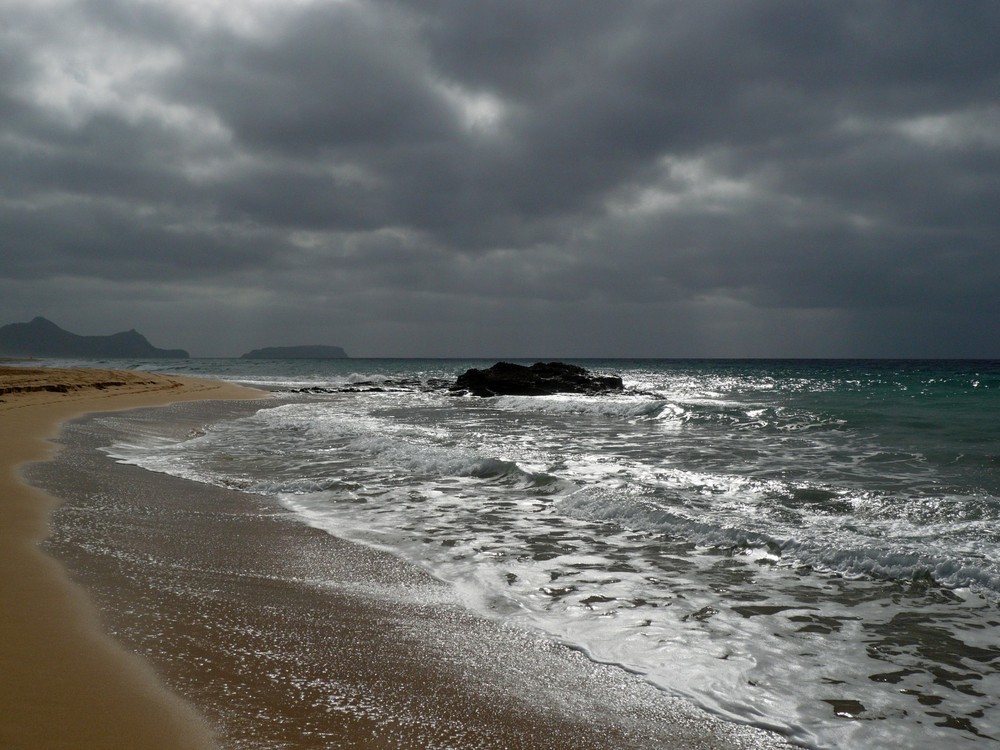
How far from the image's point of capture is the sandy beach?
2715 mm

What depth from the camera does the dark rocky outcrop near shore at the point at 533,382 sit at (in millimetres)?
35469

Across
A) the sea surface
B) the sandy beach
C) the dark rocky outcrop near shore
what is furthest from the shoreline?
the dark rocky outcrop near shore

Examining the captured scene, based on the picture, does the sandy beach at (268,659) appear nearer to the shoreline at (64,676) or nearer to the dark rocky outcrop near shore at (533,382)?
the shoreline at (64,676)

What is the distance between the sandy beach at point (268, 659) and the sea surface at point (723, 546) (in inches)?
16.3

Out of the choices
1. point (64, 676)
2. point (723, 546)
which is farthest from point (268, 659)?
point (723, 546)

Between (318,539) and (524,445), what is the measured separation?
749 cm

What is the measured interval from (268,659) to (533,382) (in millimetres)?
33020

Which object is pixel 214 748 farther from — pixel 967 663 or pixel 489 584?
pixel 967 663

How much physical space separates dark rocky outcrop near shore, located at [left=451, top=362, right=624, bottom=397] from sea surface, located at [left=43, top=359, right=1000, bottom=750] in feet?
68.0

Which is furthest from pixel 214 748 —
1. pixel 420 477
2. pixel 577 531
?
pixel 420 477

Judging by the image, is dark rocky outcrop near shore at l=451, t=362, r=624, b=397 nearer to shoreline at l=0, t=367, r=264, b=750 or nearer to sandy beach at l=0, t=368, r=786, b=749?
sandy beach at l=0, t=368, r=786, b=749

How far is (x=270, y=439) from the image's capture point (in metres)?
14.2

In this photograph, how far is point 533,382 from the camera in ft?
119

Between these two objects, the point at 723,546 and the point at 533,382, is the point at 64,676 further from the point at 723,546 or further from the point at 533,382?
the point at 533,382
